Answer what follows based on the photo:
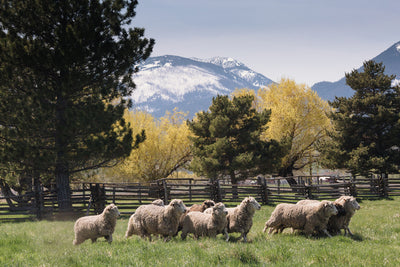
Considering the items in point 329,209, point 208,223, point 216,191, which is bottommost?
point 216,191

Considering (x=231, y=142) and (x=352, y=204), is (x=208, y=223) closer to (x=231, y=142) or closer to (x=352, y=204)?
(x=352, y=204)

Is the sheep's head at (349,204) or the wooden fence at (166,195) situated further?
the wooden fence at (166,195)

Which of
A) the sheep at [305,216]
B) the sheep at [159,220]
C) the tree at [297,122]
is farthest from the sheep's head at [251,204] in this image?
the tree at [297,122]

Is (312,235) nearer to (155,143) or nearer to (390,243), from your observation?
(390,243)

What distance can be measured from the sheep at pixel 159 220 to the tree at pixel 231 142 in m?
18.0

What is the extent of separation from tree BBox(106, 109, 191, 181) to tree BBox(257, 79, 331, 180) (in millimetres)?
8423

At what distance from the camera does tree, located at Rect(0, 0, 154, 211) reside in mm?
15477

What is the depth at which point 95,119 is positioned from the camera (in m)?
16.8

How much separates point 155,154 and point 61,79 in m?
16.9

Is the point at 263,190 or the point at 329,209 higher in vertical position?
the point at 329,209

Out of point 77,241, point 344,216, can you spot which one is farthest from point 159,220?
point 344,216

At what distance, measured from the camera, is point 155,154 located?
107ft

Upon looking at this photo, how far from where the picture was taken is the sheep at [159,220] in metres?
8.79

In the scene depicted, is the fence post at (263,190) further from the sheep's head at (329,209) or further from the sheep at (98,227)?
the sheep at (98,227)
